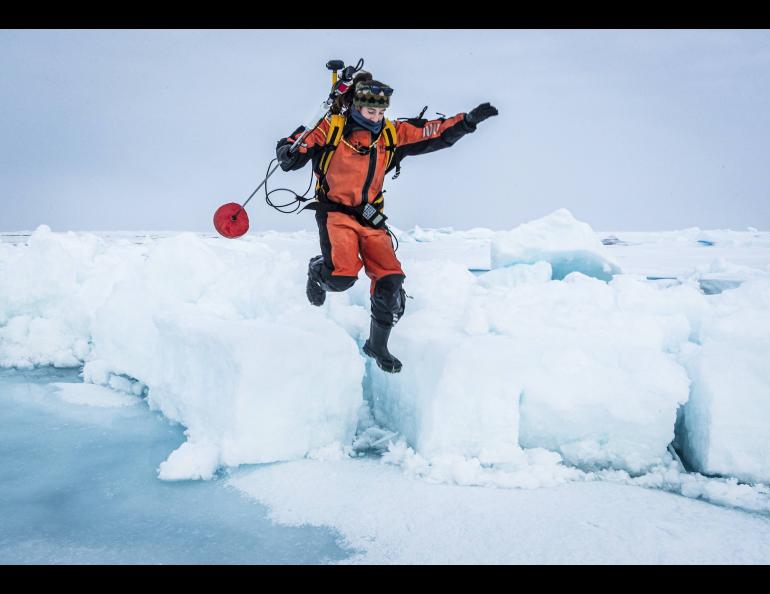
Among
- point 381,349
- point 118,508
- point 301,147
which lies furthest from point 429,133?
point 118,508

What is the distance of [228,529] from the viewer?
2496 millimetres

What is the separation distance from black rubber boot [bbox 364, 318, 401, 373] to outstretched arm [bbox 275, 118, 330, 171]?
37.8 inches

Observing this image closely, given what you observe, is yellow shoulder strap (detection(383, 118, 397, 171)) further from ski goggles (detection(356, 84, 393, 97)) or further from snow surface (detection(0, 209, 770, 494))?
snow surface (detection(0, 209, 770, 494))

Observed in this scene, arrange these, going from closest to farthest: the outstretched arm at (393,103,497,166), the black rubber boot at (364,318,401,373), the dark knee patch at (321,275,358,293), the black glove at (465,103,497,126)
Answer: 1. the black glove at (465,103,497,126)
2. the outstretched arm at (393,103,497,166)
3. the dark knee patch at (321,275,358,293)
4. the black rubber boot at (364,318,401,373)

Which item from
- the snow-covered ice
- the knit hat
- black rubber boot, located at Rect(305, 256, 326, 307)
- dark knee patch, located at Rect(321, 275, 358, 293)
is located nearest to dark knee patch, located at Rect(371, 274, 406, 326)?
dark knee patch, located at Rect(321, 275, 358, 293)

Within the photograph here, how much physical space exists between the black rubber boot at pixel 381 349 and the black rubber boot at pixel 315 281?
0.40 m

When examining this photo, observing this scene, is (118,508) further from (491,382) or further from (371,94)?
(371,94)

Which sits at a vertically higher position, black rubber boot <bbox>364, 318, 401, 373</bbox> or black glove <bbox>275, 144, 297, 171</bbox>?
black glove <bbox>275, 144, 297, 171</bbox>

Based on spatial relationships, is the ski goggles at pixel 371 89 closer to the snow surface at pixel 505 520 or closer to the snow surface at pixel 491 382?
the snow surface at pixel 491 382

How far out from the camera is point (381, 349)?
292 centimetres

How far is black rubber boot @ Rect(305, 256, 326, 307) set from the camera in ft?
9.61

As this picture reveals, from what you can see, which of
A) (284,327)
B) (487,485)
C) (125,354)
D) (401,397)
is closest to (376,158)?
(284,327)

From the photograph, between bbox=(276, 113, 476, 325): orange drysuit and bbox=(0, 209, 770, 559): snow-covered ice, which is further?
bbox=(0, 209, 770, 559): snow-covered ice

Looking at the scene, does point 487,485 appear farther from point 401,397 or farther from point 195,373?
point 195,373
